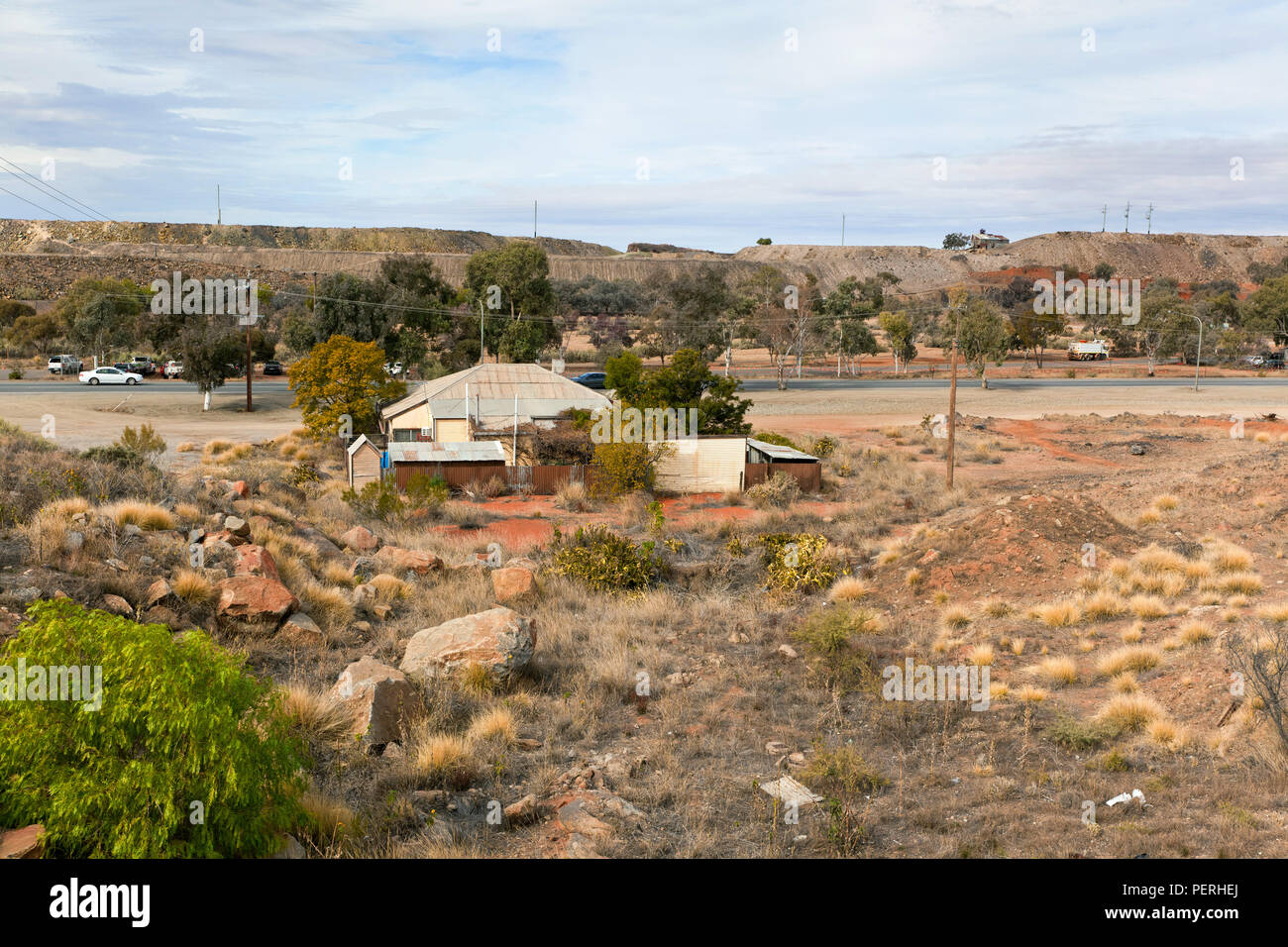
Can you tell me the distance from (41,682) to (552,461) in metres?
26.8

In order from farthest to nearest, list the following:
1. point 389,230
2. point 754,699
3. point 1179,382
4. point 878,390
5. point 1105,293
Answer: point 389,230
point 1105,293
point 1179,382
point 878,390
point 754,699

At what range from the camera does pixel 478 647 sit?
13266mm

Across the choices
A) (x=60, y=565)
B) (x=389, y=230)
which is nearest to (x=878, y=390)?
(x=60, y=565)

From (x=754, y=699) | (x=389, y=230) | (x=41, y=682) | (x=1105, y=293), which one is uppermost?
(x=389, y=230)

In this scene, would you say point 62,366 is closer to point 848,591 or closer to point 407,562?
point 407,562

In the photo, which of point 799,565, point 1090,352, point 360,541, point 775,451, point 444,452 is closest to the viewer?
point 799,565

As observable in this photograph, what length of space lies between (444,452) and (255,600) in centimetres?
1820

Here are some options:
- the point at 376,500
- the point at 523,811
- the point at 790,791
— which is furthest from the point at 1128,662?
the point at 376,500

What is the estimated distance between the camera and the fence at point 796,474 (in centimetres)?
3209

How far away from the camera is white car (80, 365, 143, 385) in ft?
187

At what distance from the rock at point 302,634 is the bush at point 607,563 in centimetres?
616

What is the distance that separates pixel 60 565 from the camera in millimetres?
13992
